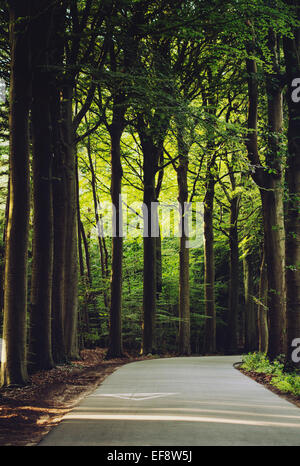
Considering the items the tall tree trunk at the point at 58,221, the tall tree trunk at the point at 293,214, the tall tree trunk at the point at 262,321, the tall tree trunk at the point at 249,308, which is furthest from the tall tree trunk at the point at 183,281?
the tall tree trunk at the point at 293,214

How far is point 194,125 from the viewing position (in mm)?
15320

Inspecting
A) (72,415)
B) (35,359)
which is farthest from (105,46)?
(72,415)

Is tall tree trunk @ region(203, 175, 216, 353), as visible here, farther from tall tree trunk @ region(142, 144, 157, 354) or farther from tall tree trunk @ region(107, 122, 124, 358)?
tall tree trunk @ region(107, 122, 124, 358)

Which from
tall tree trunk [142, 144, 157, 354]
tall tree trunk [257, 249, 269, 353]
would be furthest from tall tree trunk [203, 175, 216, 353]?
tall tree trunk [142, 144, 157, 354]

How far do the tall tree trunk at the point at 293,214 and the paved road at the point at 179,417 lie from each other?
2279mm

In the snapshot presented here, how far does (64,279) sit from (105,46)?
7296 millimetres

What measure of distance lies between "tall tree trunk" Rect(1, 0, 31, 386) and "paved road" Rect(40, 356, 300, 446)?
1.97 metres

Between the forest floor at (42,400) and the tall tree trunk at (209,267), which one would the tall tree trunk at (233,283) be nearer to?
the tall tree trunk at (209,267)

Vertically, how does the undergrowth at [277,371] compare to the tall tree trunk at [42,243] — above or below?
below

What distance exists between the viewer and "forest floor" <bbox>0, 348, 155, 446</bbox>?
277 inches

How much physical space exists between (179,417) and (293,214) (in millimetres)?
8070

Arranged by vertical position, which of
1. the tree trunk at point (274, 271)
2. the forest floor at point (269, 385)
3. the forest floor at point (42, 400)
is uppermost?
the tree trunk at point (274, 271)

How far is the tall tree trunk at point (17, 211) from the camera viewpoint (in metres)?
11.6
